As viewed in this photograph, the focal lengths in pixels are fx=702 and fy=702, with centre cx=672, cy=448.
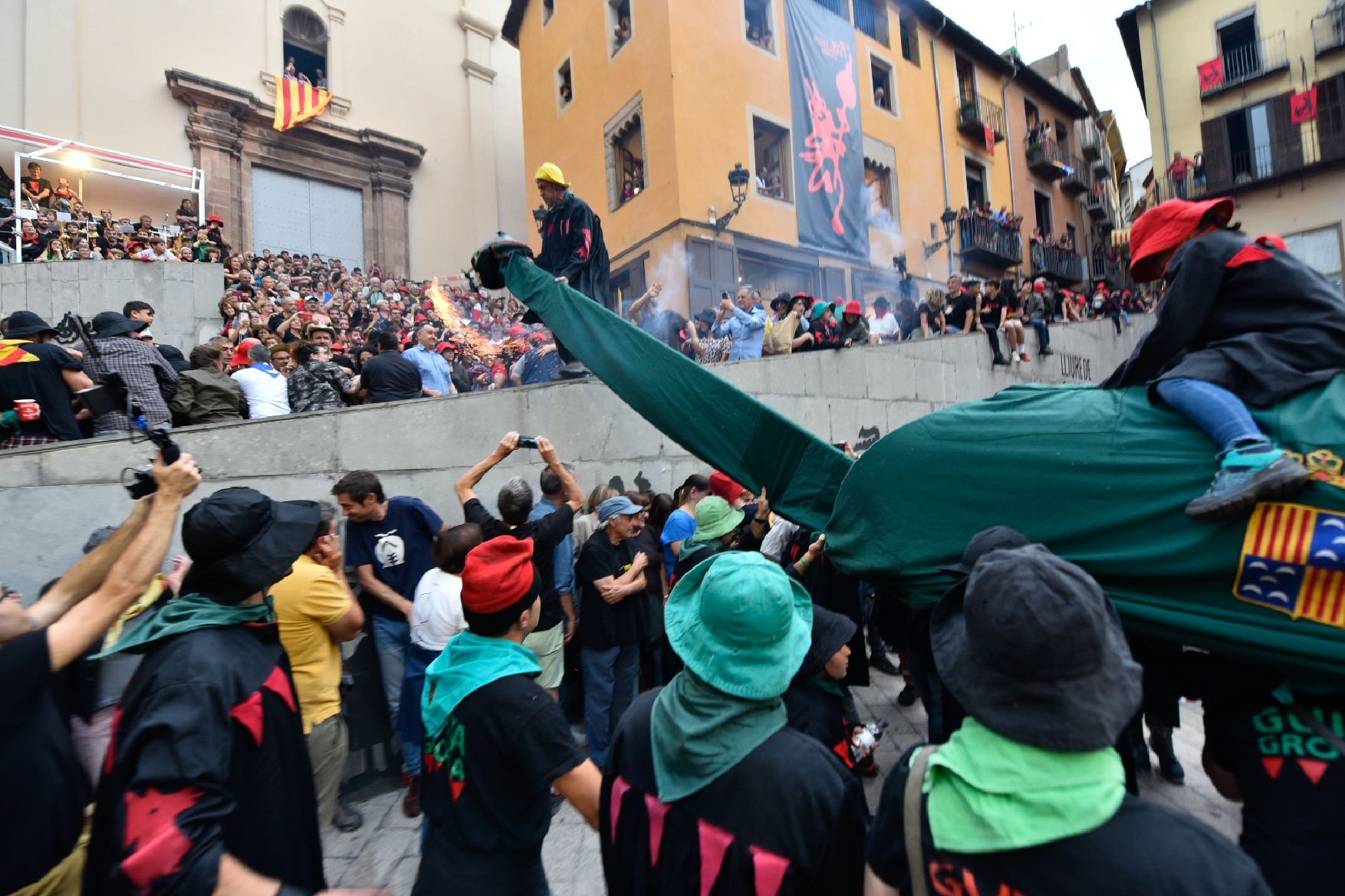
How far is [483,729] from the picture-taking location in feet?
5.86

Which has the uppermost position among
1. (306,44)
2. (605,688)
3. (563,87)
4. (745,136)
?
(306,44)

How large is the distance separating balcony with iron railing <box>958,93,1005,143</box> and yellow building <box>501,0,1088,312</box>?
69 mm

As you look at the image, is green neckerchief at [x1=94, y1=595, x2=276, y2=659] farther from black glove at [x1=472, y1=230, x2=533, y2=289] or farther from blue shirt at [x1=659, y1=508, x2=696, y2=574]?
black glove at [x1=472, y1=230, x2=533, y2=289]

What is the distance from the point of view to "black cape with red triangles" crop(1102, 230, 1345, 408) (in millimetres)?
1905

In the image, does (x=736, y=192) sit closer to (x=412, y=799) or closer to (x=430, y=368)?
(x=430, y=368)

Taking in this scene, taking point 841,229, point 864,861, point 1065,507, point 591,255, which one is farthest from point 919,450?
point 841,229

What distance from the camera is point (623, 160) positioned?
605 inches

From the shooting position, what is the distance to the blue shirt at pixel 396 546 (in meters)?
3.76

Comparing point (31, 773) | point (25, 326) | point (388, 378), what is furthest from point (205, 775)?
point (25, 326)

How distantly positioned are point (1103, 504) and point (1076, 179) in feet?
91.0

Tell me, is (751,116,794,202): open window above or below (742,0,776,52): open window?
below

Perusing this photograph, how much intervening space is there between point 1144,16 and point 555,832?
1112 inches

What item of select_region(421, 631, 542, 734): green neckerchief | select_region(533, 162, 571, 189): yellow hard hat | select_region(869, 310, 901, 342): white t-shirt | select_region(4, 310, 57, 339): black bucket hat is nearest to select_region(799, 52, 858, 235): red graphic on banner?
select_region(869, 310, 901, 342): white t-shirt

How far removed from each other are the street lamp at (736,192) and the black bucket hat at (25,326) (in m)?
10.1
